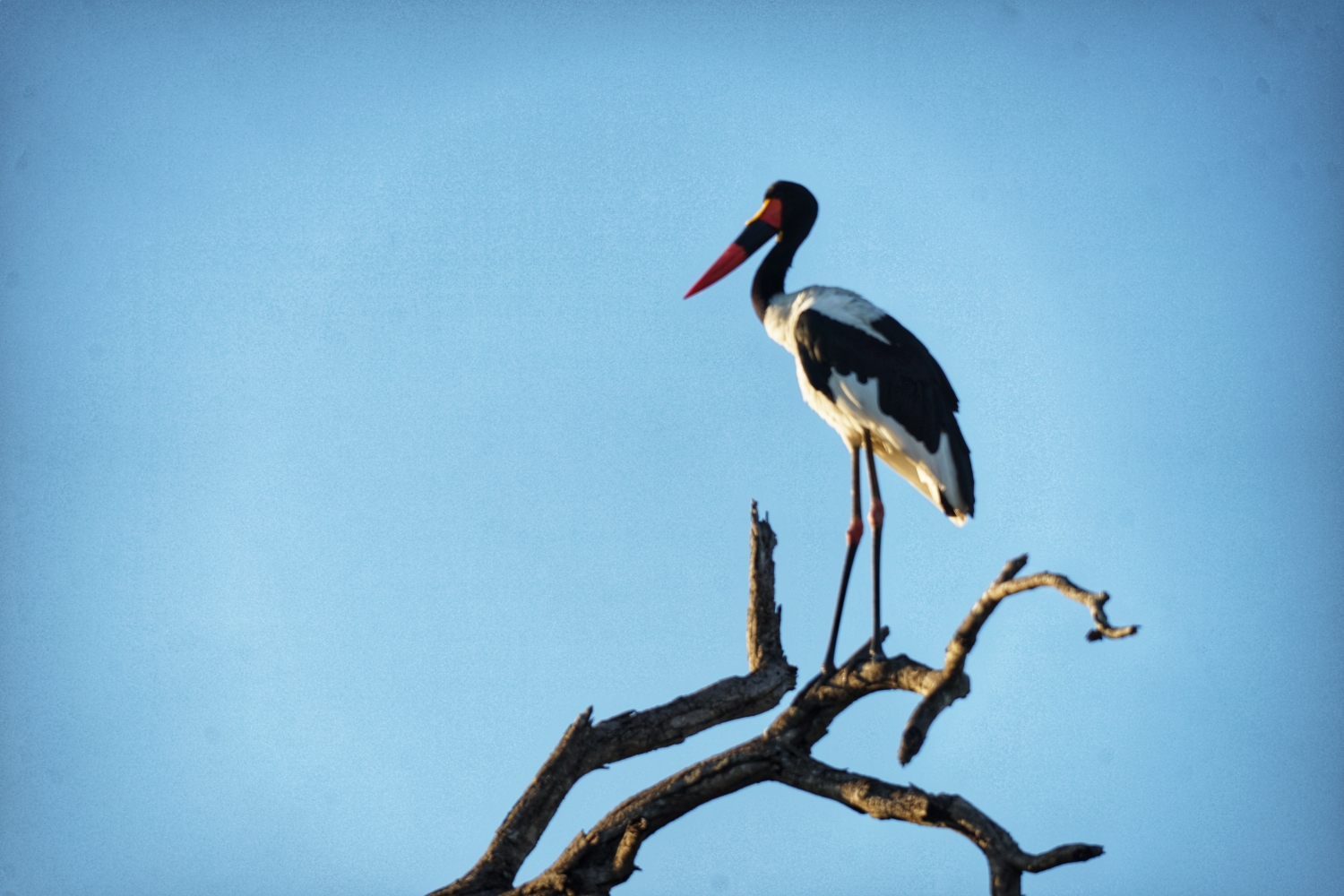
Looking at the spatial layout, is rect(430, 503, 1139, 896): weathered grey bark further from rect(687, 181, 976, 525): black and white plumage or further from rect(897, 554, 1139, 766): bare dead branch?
rect(687, 181, 976, 525): black and white plumage

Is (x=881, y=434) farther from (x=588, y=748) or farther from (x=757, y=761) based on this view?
(x=588, y=748)

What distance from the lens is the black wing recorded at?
7164 millimetres

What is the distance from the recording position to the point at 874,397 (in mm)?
7250

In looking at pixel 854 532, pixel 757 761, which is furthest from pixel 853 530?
pixel 757 761

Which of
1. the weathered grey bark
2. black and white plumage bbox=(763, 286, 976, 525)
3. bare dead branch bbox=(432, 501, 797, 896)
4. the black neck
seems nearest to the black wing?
black and white plumage bbox=(763, 286, 976, 525)

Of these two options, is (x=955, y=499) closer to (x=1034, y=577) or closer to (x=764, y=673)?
(x=764, y=673)

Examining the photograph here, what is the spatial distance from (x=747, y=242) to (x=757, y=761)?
4126 mm

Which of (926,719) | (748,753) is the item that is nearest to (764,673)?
(748,753)

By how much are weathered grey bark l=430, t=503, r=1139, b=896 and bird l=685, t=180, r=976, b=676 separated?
467 mm

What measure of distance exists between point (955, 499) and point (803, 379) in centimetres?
125

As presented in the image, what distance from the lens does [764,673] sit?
6852 millimetres

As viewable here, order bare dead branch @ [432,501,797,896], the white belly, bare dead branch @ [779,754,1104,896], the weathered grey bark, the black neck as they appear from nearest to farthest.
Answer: bare dead branch @ [779,754,1104,896] → the weathered grey bark → bare dead branch @ [432,501,797,896] → the white belly → the black neck

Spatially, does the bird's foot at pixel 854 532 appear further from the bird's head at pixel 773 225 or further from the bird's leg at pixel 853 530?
the bird's head at pixel 773 225

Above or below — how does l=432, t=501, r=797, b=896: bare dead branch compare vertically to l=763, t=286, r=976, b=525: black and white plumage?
below
